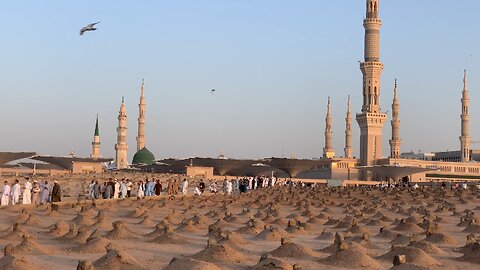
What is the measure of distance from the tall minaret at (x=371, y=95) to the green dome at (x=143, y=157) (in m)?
26.2

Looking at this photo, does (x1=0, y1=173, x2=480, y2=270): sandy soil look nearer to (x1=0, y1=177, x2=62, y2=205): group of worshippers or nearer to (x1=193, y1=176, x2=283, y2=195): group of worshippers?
(x1=0, y1=177, x2=62, y2=205): group of worshippers

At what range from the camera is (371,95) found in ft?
297

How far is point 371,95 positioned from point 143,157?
29.2 m

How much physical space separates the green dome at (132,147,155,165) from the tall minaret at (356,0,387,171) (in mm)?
26244

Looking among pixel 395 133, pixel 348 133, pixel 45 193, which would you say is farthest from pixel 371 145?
pixel 45 193

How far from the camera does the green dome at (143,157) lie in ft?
292

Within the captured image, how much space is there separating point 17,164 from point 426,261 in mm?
93180

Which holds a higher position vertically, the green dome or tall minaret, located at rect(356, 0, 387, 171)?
tall minaret, located at rect(356, 0, 387, 171)

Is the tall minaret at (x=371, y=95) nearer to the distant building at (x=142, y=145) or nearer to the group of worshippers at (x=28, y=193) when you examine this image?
the distant building at (x=142, y=145)

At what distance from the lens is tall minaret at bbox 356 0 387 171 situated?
291ft

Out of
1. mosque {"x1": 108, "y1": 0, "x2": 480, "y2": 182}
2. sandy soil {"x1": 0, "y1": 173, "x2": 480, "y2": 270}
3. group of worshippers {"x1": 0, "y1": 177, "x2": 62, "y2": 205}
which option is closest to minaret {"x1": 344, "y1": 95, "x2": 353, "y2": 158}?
mosque {"x1": 108, "y1": 0, "x2": 480, "y2": 182}

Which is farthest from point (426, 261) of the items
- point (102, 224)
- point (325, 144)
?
point (325, 144)

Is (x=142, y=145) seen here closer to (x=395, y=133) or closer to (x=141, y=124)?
(x=141, y=124)

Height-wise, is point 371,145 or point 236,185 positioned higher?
point 371,145
